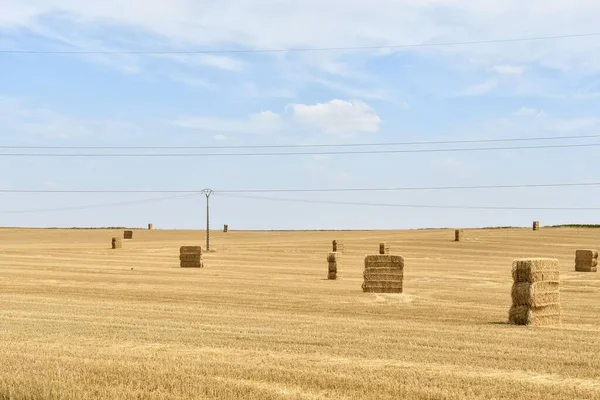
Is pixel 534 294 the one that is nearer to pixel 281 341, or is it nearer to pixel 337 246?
pixel 281 341

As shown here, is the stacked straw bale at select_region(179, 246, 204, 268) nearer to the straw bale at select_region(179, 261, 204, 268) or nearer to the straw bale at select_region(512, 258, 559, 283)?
the straw bale at select_region(179, 261, 204, 268)

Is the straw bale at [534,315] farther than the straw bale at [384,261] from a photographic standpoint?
No

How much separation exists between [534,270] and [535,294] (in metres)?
0.62

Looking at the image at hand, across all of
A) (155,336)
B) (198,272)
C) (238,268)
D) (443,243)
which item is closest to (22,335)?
(155,336)

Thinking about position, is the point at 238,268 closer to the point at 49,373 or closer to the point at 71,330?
the point at 71,330

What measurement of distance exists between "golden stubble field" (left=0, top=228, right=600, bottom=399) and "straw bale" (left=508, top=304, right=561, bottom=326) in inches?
16.3

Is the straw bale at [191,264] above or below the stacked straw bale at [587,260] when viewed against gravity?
below

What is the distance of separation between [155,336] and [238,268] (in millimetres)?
31997

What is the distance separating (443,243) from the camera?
80.4 meters

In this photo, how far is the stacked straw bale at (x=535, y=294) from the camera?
21016 mm

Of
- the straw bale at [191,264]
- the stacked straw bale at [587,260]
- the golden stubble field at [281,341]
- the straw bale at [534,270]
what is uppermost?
the straw bale at [534,270]

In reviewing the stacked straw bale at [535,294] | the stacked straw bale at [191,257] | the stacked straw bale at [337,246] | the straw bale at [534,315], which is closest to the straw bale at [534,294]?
the stacked straw bale at [535,294]

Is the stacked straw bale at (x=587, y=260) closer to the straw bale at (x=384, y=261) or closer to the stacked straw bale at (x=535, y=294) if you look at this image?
the straw bale at (x=384, y=261)

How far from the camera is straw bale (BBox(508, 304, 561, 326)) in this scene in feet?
68.6
